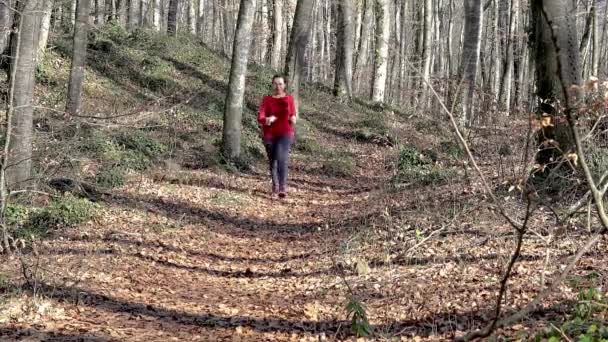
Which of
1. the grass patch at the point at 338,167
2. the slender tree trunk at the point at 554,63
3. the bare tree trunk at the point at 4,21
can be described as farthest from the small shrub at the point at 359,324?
the grass patch at the point at 338,167

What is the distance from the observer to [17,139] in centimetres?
712

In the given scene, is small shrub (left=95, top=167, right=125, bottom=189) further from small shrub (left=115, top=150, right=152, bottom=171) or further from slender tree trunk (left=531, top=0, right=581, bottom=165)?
slender tree trunk (left=531, top=0, right=581, bottom=165)

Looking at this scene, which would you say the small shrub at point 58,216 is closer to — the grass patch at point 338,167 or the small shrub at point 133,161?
the small shrub at point 133,161

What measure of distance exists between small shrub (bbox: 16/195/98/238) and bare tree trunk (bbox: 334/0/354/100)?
16168 mm

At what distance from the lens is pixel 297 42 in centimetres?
1455

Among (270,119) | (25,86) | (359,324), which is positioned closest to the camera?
(359,324)

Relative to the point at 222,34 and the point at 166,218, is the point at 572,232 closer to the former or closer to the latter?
the point at 166,218

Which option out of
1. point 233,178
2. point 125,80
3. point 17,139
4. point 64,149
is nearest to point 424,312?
point 64,149

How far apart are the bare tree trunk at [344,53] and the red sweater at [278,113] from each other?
13.1 metres

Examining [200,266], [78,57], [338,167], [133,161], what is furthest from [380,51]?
[200,266]

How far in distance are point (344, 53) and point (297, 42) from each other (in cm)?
888

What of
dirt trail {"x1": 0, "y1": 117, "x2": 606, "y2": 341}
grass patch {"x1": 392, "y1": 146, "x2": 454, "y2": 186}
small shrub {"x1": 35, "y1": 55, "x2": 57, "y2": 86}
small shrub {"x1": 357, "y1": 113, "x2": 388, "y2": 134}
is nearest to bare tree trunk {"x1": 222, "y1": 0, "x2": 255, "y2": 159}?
dirt trail {"x1": 0, "y1": 117, "x2": 606, "y2": 341}

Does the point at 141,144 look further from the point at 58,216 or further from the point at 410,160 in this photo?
the point at 410,160

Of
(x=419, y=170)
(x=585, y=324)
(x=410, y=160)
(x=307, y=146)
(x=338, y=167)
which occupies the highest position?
(x=307, y=146)
